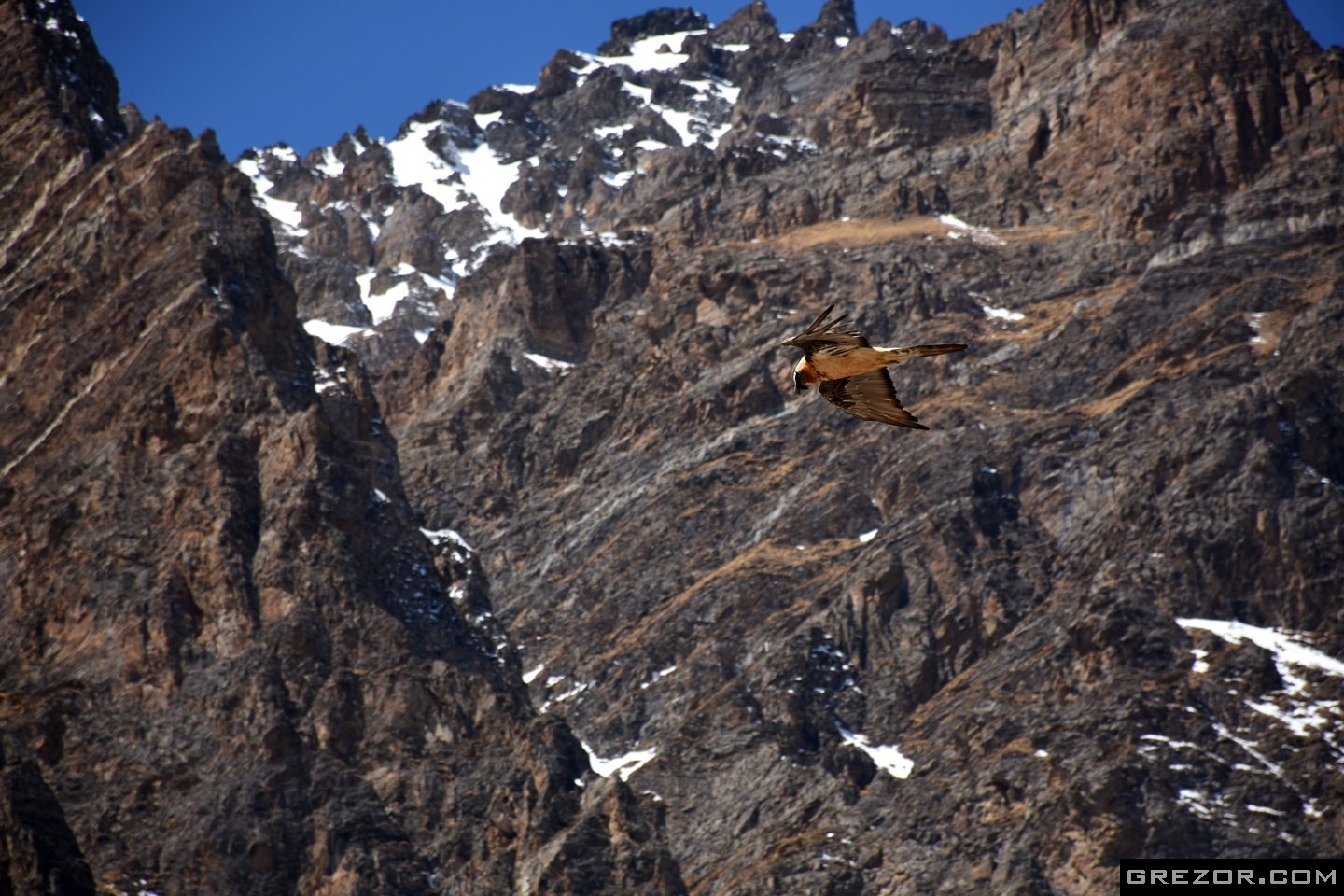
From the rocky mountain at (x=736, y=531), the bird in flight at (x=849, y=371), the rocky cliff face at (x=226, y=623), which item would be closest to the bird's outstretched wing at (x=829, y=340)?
the bird in flight at (x=849, y=371)

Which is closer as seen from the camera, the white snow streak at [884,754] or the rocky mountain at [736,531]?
the rocky mountain at [736,531]

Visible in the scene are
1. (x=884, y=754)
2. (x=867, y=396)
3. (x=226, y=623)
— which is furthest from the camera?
(x=226, y=623)

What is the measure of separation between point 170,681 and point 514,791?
49.2ft

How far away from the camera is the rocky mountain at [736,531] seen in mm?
86938

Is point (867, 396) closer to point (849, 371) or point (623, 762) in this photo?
point (849, 371)

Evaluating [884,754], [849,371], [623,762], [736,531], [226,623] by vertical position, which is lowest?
[884,754]

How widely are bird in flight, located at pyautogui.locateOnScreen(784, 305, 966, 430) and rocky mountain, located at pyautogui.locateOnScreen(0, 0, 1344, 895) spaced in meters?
58.0

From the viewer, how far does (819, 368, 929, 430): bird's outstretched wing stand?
973 inches

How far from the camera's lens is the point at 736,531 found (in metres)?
115

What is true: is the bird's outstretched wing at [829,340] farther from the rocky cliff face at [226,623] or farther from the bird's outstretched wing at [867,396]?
the rocky cliff face at [226,623]

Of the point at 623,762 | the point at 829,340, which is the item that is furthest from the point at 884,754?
the point at 829,340

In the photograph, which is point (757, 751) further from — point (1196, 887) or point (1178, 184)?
point (1178, 184)

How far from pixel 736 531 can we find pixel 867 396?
89975 millimetres

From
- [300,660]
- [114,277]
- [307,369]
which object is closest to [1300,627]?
[300,660]
